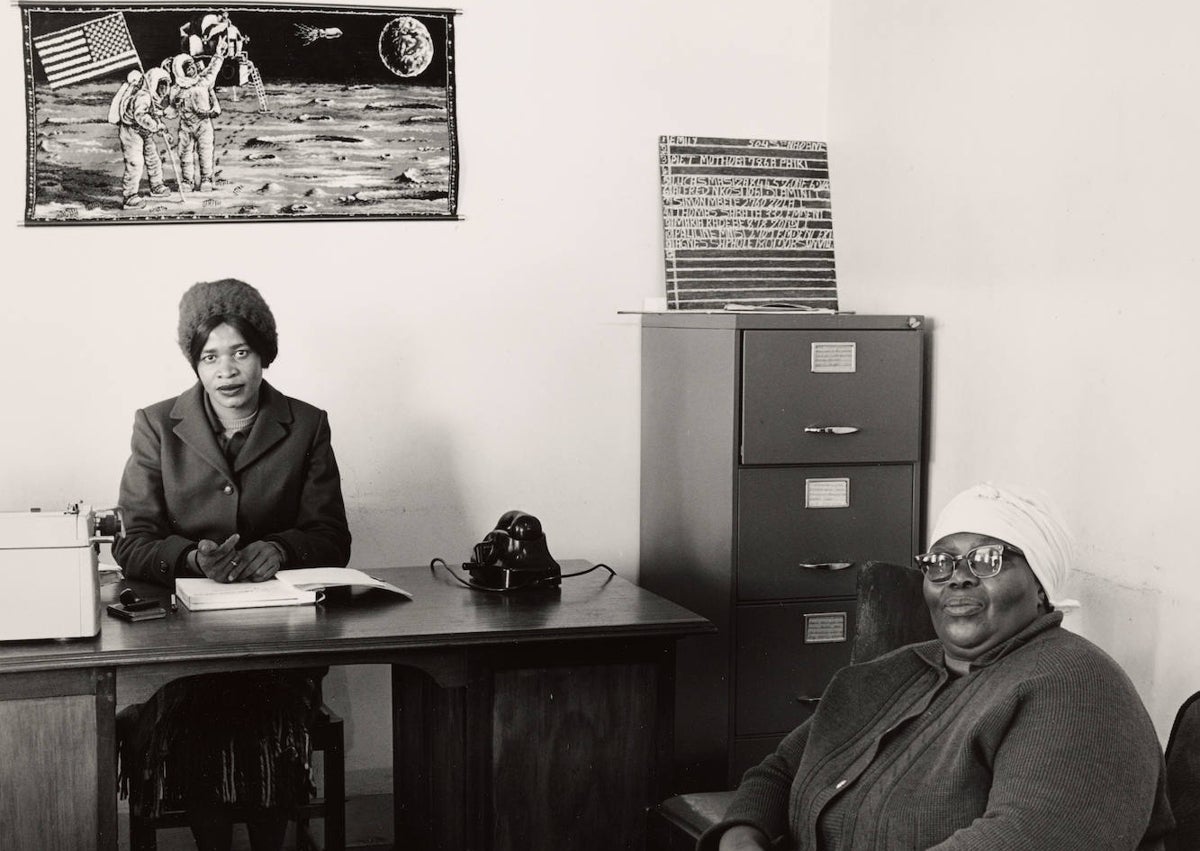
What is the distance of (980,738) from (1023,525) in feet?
1.16

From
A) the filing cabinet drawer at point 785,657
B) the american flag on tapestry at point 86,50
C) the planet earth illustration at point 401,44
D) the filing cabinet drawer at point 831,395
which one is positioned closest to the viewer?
the filing cabinet drawer at point 831,395

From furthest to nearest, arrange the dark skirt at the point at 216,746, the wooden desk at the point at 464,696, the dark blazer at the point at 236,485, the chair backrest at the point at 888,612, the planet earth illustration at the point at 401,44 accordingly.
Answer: the planet earth illustration at the point at 401,44 → the dark blazer at the point at 236,485 → the dark skirt at the point at 216,746 → the chair backrest at the point at 888,612 → the wooden desk at the point at 464,696

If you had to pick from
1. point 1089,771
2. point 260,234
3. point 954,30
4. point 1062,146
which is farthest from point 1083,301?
point 260,234

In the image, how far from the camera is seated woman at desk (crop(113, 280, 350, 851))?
3.14m

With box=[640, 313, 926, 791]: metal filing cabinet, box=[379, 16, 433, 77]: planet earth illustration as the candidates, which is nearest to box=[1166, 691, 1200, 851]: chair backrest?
box=[640, 313, 926, 791]: metal filing cabinet

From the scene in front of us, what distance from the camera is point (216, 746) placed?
316 cm

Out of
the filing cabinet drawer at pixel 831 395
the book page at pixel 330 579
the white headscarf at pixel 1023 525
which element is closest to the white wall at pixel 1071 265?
the filing cabinet drawer at pixel 831 395

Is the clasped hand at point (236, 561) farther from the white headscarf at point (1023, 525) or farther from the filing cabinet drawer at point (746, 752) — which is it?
the white headscarf at point (1023, 525)

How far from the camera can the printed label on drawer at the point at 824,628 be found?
3736 millimetres

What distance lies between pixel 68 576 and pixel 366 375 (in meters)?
1.54

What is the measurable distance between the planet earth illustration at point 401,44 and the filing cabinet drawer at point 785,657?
183 cm

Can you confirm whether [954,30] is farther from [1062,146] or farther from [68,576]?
[68,576]

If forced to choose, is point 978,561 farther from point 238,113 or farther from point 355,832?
point 238,113

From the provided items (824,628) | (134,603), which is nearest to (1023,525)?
(824,628)
